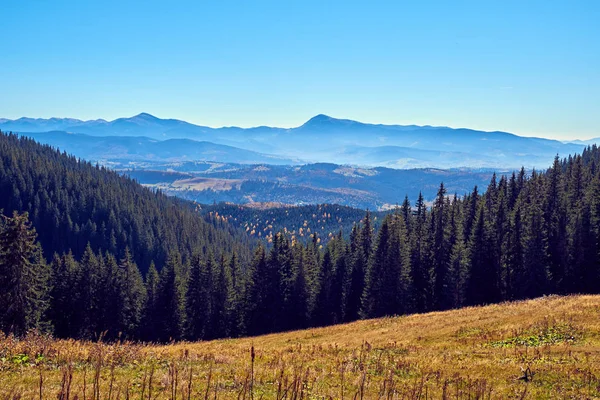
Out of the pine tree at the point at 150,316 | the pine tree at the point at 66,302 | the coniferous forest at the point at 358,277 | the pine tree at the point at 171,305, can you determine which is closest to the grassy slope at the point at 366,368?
the coniferous forest at the point at 358,277

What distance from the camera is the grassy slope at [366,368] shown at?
11734mm

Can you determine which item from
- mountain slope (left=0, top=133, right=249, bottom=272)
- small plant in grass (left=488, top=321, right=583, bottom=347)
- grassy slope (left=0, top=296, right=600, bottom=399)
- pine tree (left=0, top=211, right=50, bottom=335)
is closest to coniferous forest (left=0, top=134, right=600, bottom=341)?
pine tree (left=0, top=211, right=50, bottom=335)

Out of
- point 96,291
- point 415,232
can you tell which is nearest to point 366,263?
point 415,232

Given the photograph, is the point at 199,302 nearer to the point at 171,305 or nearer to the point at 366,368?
the point at 171,305

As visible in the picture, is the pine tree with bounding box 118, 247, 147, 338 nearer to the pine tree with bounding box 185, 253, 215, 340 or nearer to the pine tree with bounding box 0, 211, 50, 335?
the pine tree with bounding box 185, 253, 215, 340

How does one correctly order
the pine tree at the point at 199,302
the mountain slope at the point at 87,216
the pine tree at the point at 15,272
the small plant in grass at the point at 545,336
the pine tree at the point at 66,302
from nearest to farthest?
the small plant in grass at the point at 545,336 < the pine tree at the point at 15,272 < the pine tree at the point at 66,302 < the pine tree at the point at 199,302 < the mountain slope at the point at 87,216

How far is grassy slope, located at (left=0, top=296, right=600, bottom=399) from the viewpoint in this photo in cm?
1173

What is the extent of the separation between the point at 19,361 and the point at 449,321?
2733cm

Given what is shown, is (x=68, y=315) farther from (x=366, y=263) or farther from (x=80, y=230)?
(x=80, y=230)

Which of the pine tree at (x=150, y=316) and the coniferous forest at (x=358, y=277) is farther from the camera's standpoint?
the pine tree at (x=150, y=316)

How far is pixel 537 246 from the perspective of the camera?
5638 centimetres

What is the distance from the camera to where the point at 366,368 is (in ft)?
49.1

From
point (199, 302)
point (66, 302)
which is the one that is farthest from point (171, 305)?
point (66, 302)

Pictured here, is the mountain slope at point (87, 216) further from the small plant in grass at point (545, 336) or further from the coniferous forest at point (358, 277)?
the small plant in grass at point (545, 336)
